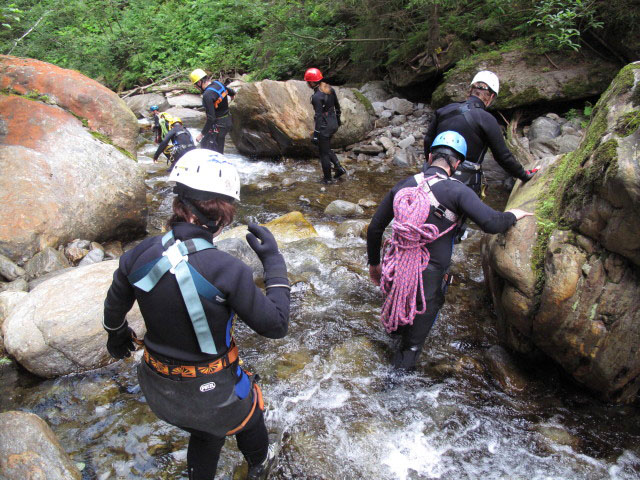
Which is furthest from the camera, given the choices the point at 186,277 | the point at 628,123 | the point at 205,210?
the point at 628,123

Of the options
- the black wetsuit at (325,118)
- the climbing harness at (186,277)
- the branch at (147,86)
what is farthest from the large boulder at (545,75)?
the branch at (147,86)

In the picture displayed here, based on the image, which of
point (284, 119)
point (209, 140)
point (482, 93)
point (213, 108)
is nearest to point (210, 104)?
point (213, 108)

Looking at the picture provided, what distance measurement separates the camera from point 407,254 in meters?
3.41

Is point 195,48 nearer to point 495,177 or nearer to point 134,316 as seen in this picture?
point 495,177

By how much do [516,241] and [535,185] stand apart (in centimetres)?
113

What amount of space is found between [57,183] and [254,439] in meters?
5.04

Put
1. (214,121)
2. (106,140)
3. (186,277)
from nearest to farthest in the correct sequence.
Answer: (186,277) < (106,140) < (214,121)

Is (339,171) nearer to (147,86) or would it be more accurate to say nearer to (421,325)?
(421,325)

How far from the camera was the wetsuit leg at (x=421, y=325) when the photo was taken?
11.5 feet

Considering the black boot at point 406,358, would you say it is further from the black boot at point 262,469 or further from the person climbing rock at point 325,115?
the person climbing rock at point 325,115

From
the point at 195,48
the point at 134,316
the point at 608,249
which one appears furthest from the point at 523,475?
the point at 195,48

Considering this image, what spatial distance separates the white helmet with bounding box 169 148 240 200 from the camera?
79.8 inches

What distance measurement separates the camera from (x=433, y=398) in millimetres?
3775

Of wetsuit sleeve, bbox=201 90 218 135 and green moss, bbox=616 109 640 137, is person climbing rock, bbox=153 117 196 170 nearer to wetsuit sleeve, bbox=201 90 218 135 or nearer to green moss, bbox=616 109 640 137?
wetsuit sleeve, bbox=201 90 218 135
